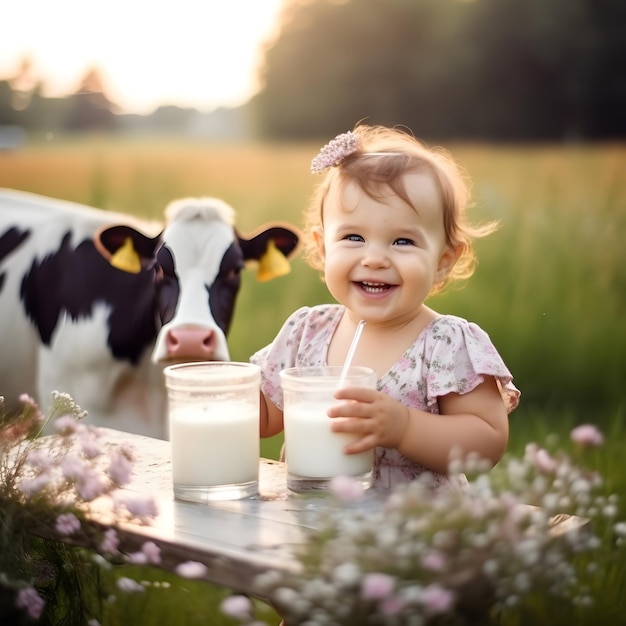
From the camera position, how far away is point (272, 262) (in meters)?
2.62

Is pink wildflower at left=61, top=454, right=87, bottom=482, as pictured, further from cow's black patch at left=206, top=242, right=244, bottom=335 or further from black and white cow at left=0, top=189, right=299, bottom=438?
cow's black patch at left=206, top=242, right=244, bottom=335

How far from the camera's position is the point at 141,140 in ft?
14.9

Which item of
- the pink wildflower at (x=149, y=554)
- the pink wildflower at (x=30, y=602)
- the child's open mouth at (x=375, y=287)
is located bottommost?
the pink wildflower at (x=30, y=602)

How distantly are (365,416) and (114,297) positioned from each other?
165 centimetres

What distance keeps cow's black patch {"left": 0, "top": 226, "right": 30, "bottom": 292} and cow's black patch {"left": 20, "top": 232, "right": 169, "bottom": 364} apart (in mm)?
114

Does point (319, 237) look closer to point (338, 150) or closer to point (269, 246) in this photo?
point (338, 150)

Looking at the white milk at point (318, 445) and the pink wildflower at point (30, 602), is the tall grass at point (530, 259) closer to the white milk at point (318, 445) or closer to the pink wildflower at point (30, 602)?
the white milk at point (318, 445)

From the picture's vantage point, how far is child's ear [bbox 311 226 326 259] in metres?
1.57

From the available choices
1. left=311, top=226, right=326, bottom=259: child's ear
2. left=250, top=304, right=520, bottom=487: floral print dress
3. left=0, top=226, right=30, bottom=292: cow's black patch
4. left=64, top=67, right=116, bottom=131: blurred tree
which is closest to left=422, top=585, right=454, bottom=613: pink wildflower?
left=250, top=304, right=520, bottom=487: floral print dress

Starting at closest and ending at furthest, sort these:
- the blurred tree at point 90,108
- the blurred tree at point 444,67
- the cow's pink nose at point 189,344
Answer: the cow's pink nose at point 189,344 → the blurred tree at point 444,67 → the blurred tree at point 90,108

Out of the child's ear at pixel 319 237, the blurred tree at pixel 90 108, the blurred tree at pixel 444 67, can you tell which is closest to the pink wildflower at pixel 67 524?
the child's ear at pixel 319 237

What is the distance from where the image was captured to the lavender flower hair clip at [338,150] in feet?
4.75

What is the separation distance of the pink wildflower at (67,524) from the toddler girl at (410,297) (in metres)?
0.40

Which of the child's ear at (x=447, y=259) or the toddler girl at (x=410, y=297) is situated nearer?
the toddler girl at (x=410, y=297)
